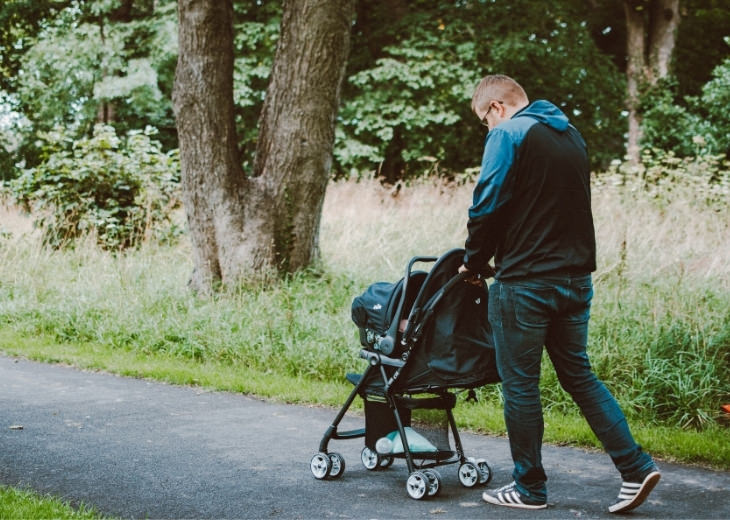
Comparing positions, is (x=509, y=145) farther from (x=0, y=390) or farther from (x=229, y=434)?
(x=0, y=390)

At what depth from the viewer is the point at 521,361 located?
4.20 metres

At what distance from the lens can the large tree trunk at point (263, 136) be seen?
33.3 ft

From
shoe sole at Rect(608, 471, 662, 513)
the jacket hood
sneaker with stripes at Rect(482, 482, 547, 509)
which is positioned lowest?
sneaker with stripes at Rect(482, 482, 547, 509)

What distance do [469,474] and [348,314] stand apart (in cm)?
447

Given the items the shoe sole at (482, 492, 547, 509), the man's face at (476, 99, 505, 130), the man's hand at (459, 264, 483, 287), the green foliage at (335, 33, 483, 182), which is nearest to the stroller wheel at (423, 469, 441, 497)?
the shoe sole at (482, 492, 547, 509)

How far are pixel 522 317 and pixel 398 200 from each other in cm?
1020

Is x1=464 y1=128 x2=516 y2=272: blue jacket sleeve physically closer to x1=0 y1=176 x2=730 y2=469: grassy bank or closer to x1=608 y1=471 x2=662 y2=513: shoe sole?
x1=608 y1=471 x2=662 y2=513: shoe sole

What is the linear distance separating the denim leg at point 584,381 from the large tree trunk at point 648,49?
19533 millimetres

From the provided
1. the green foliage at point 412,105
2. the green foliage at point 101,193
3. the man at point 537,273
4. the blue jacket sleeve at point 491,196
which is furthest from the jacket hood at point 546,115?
the green foliage at point 412,105

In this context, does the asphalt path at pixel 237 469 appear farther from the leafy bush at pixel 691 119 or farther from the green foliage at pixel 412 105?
the green foliage at pixel 412 105

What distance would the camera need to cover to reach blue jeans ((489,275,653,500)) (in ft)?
13.7

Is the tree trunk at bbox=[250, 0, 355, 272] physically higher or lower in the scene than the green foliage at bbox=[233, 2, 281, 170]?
lower

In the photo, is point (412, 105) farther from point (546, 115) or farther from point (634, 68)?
point (546, 115)

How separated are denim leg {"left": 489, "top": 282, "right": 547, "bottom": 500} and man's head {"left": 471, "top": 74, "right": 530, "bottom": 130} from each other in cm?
90
